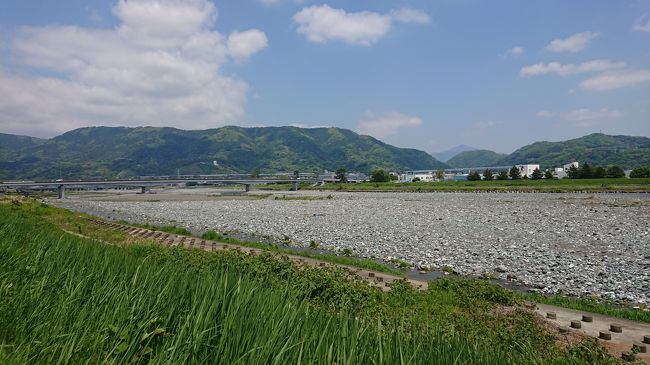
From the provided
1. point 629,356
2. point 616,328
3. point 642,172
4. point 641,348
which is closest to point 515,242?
point 616,328

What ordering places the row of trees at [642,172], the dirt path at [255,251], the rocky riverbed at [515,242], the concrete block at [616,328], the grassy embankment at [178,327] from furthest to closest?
1. the row of trees at [642,172]
2. the rocky riverbed at [515,242]
3. the dirt path at [255,251]
4. the concrete block at [616,328]
5. the grassy embankment at [178,327]

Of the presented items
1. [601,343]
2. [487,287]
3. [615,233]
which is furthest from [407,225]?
[601,343]

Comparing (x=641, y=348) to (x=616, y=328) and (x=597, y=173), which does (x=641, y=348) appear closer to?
(x=616, y=328)

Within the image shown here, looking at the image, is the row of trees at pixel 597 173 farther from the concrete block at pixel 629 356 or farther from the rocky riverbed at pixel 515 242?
the concrete block at pixel 629 356

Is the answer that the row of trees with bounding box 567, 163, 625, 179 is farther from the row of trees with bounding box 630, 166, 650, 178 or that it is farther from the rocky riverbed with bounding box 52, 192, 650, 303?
the rocky riverbed with bounding box 52, 192, 650, 303

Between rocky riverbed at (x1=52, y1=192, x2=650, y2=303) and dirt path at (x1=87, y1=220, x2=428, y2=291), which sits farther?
rocky riverbed at (x1=52, y1=192, x2=650, y2=303)

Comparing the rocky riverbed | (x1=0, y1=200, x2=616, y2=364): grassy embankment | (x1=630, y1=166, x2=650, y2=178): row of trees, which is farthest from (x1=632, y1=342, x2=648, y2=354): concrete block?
(x1=630, y1=166, x2=650, y2=178): row of trees

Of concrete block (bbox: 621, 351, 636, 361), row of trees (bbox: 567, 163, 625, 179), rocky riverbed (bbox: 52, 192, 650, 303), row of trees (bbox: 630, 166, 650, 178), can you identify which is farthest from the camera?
row of trees (bbox: 567, 163, 625, 179)

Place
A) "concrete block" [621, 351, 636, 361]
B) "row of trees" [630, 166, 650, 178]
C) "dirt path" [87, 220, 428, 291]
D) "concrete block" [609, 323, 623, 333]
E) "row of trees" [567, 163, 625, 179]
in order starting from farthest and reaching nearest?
1. "row of trees" [567, 163, 625, 179]
2. "row of trees" [630, 166, 650, 178]
3. "dirt path" [87, 220, 428, 291]
4. "concrete block" [609, 323, 623, 333]
5. "concrete block" [621, 351, 636, 361]

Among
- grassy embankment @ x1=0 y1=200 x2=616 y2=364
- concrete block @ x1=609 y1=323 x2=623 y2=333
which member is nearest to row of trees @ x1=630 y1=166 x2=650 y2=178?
concrete block @ x1=609 y1=323 x2=623 y2=333

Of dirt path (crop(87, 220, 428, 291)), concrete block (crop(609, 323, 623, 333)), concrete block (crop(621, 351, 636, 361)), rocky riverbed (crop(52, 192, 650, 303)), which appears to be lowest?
rocky riverbed (crop(52, 192, 650, 303))

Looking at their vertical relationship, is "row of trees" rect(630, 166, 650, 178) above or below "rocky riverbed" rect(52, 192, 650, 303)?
above

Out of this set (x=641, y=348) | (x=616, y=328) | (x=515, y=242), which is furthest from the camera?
(x=515, y=242)

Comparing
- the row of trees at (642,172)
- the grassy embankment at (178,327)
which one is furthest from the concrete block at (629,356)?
the row of trees at (642,172)
